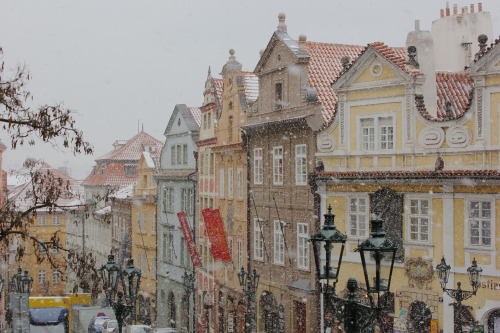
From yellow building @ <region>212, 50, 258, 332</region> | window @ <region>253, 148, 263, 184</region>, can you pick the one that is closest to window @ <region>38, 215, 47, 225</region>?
yellow building @ <region>212, 50, 258, 332</region>

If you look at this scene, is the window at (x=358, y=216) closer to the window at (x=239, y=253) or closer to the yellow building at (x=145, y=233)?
the window at (x=239, y=253)

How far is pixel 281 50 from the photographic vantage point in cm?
2683

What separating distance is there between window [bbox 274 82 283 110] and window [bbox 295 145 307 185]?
2130 mm

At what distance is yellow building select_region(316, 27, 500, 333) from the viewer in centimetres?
1881

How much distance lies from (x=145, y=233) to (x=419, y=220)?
26165mm

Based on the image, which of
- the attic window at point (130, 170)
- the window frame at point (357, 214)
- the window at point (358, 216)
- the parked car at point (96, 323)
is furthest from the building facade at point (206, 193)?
the attic window at point (130, 170)

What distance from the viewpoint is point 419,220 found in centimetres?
2050

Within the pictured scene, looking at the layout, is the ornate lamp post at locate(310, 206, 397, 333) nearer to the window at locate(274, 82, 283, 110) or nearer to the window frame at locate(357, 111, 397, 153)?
the window frame at locate(357, 111, 397, 153)

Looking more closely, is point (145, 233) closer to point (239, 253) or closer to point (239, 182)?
point (239, 253)

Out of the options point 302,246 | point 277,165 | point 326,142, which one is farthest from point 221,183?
point 326,142

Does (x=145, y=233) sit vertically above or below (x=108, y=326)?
above

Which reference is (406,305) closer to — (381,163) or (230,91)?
(381,163)

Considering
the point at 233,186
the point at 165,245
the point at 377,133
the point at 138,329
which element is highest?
the point at 377,133

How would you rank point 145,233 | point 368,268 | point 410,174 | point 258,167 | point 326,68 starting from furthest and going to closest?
point 145,233 → point 258,167 → point 326,68 → point 410,174 → point 368,268
